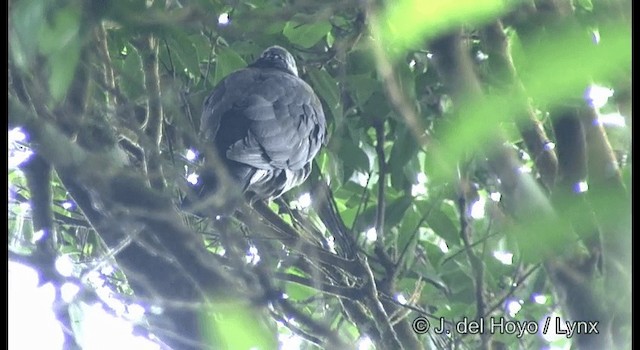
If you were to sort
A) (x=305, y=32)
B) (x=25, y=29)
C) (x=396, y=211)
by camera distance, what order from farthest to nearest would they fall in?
(x=396, y=211), (x=305, y=32), (x=25, y=29)

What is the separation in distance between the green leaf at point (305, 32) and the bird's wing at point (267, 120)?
0.58 ft

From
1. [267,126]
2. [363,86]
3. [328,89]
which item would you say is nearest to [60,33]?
[363,86]

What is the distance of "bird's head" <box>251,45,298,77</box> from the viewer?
1.17 m

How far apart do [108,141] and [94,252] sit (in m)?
0.18

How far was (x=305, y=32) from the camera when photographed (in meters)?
1.00

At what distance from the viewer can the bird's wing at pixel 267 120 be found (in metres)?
1.24

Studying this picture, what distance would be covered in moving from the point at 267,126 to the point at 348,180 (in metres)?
0.21

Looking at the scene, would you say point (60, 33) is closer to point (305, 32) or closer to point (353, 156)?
point (305, 32)

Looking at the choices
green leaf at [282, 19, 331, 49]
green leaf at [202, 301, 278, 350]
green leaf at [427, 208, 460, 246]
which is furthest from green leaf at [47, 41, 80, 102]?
green leaf at [427, 208, 460, 246]

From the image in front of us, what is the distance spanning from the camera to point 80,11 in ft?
2.21

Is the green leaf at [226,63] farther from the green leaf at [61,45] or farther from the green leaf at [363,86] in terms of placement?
the green leaf at [61,45]

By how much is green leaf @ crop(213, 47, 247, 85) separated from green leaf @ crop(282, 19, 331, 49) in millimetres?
100

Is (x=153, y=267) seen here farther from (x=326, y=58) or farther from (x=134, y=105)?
(x=326, y=58)

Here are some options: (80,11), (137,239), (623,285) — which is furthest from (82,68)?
(623,285)
